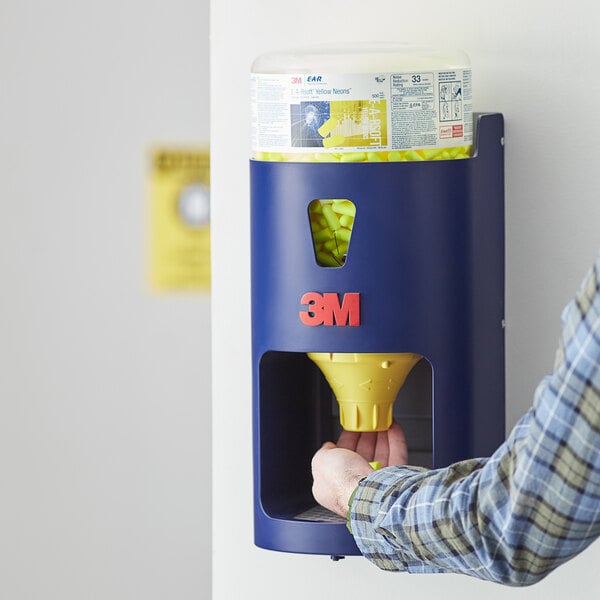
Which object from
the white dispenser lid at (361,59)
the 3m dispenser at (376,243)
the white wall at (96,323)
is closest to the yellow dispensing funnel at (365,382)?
the 3m dispenser at (376,243)

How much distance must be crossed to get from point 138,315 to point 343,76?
4.88ft

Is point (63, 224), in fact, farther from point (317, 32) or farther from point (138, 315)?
point (317, 32)

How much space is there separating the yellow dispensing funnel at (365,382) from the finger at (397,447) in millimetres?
19

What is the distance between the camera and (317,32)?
1.27 meters

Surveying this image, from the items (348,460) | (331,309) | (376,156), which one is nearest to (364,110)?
(376,156)

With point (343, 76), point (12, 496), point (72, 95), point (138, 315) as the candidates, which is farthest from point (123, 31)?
point (343, 76)

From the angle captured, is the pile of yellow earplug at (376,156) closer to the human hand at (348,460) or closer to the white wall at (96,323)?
the human hand at (348,460)

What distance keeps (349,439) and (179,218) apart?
1.39 metres

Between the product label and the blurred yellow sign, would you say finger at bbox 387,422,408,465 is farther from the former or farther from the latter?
the blurred yellow sign

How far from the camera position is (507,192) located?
1216mm

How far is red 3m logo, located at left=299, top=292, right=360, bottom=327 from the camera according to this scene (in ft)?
3.64

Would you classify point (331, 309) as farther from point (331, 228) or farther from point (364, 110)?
point (364, 110)

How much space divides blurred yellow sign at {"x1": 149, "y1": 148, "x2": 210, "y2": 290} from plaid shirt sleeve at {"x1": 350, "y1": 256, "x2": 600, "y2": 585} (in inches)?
62.3

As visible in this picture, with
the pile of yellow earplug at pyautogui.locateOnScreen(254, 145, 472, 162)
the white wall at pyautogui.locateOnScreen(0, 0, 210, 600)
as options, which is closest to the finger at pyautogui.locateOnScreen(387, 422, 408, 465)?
the pile of yellow earplug at pyautogui.locateOnScreen(254, 145, 472, 162)
